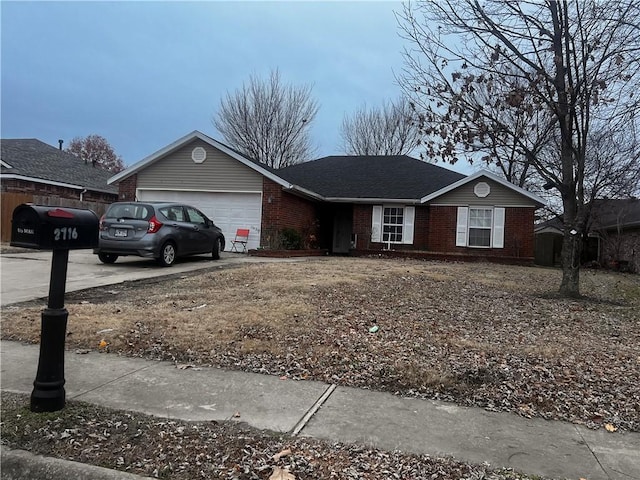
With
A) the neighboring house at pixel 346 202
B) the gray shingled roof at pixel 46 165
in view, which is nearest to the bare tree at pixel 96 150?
the gray shingled roof at pixel 46 165

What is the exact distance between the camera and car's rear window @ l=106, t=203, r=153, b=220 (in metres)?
11.0

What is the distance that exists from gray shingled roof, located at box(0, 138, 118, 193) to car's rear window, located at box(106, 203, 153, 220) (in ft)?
42.7

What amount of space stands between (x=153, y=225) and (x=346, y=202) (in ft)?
36.7

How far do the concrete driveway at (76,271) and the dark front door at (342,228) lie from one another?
378 inches

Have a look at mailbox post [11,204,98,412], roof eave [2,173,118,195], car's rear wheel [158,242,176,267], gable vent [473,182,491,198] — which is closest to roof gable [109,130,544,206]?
gable vent [473,182,491,198]

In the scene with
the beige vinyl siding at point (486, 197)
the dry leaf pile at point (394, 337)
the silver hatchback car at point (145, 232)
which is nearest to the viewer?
the dry leaf pile at point (394, 337)

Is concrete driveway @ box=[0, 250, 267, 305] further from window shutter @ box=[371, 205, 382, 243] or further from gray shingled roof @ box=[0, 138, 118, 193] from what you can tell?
gray shingled roof @ box=[0, 138, 118, 193]

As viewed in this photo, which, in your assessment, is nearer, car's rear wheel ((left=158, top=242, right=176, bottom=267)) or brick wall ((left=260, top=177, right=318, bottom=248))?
car's rear wheel ((left=158, top=242, right=176, bottom=267))

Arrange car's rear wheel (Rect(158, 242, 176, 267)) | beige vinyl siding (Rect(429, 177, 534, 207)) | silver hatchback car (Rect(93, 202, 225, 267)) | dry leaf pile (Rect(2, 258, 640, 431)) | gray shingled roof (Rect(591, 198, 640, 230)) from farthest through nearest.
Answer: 1. gray shingled roof (Rect(591, 198, 640, 230))
2. beige vinyl siding (Rect(429, 177, 534, 207))
3. car's rear wheel (Rect(158, 242, 176, 267))
4. silver hatchback car (Rect(93, 202, 225, 267))
5. dry leaf pile (Rect(2, 258, 640, 431))

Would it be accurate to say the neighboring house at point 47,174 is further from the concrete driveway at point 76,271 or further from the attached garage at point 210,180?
the concrete driveway at point 76,271

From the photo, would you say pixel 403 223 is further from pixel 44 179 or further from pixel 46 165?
pixel 46 165

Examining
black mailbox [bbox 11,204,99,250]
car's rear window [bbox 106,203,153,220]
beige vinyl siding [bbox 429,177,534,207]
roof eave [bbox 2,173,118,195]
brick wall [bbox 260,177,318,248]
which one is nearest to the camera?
black mailbox [bbox 11,204,99,250]

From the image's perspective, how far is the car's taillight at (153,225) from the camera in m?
10.9

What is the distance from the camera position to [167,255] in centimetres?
1144
